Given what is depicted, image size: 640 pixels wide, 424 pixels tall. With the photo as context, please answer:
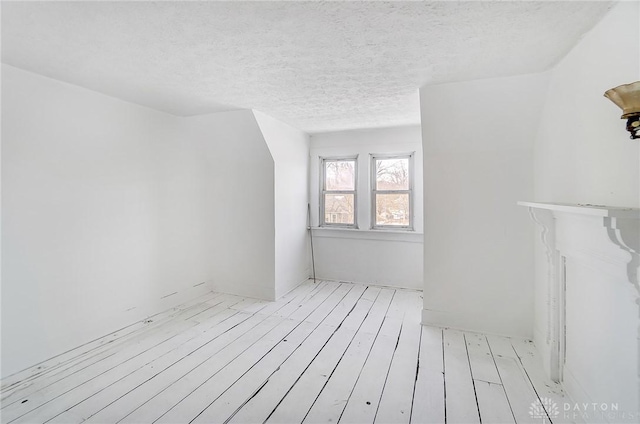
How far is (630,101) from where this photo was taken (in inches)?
46.4

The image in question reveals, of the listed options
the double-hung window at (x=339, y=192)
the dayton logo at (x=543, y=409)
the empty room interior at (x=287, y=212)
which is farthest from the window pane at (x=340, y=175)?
the dayton logo at (x=543, y=409)

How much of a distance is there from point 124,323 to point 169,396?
1405 mm

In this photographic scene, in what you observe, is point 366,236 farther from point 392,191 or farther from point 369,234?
point 392,191

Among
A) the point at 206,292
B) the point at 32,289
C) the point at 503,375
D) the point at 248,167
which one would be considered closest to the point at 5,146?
the point at 32,289

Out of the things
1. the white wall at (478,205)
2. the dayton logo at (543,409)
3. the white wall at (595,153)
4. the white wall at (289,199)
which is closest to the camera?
the white wall at (595,153)

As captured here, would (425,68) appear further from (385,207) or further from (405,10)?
(385,207)

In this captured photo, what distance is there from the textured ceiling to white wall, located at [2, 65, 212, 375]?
1.06 feet

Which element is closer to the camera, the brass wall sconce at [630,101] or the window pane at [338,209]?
the brass wall sconce at [630,101]

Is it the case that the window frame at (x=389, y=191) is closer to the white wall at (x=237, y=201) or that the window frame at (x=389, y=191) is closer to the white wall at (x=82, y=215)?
the white wall at (x=237, y=201)

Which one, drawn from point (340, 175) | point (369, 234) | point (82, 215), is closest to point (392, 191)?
point (369, 234)

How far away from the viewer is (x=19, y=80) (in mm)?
2131

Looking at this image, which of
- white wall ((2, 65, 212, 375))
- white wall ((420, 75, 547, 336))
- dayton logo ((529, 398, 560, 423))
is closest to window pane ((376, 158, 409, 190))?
white wall ((420, 75, 547, 336))

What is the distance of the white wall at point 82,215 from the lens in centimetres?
213

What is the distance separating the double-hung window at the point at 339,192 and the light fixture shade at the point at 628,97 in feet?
10.6
